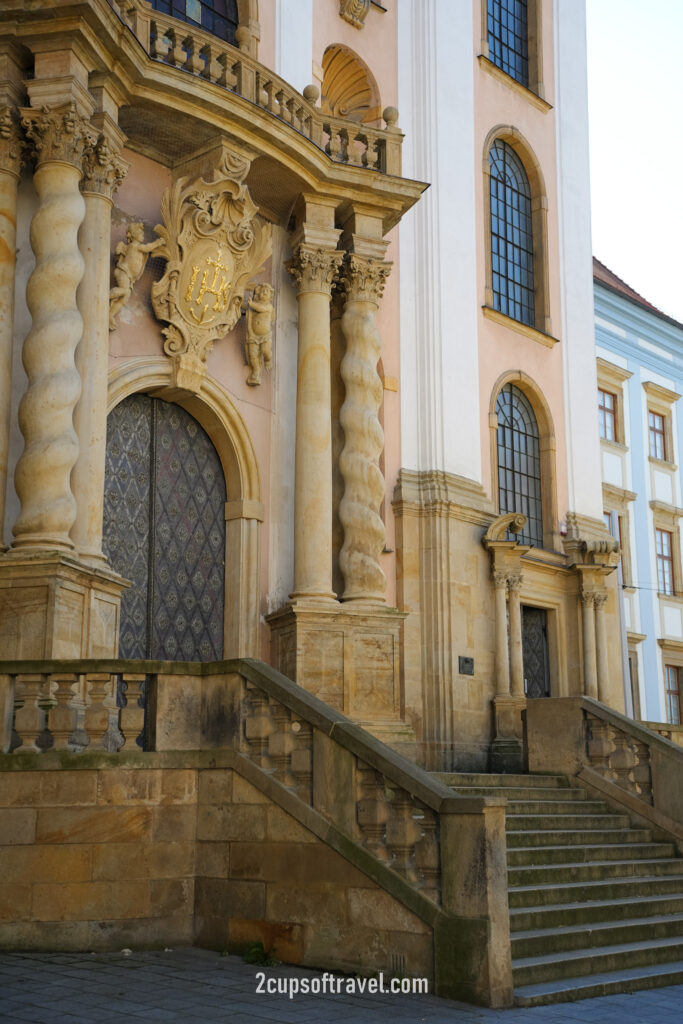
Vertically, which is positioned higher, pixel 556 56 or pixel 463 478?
pixel 556 56

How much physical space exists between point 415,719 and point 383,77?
976 cm

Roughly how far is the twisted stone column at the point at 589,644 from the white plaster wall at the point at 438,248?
336cm

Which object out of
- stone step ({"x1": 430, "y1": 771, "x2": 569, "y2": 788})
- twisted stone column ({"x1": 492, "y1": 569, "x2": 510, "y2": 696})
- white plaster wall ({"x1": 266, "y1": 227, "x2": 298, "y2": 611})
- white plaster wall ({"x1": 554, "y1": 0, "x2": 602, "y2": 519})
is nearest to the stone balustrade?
stone step ({"x1": 430, "y1": 771, "x2": 569, "y2": 788})

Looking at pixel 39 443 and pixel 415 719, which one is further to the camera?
pixel 415 719

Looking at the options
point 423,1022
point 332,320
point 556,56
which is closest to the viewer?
point 423,1022

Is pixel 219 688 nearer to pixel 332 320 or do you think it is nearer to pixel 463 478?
pixel 332 320

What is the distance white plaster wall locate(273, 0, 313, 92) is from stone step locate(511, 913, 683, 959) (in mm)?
11538

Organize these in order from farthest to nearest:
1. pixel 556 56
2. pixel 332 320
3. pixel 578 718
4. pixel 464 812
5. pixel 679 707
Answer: pixel 679 707
pixel 556 56
pixel 332 320
pixel 578 718
pixel 464 812

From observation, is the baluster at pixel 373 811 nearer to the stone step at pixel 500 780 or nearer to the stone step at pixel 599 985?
the stone step at pixel 599 985

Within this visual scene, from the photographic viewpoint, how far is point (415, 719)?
18.4 metres

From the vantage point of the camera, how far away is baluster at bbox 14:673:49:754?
33.5 feet

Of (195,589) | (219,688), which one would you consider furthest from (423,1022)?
(195,589)

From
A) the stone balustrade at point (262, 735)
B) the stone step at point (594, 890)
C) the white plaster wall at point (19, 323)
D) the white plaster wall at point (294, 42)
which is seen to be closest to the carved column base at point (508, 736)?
the stone step at point (594, 890)

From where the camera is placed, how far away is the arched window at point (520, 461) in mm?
21656
